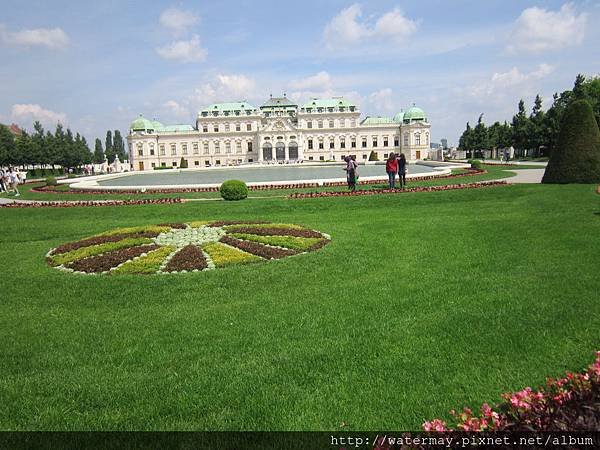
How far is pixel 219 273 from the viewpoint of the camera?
7.28 meters

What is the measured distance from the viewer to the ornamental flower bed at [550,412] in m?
2.32

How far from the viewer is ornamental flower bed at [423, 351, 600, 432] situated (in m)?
2.32

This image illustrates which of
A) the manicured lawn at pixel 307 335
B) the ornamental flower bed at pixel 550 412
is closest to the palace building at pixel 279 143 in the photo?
the manicured lawn at pixel 307 335

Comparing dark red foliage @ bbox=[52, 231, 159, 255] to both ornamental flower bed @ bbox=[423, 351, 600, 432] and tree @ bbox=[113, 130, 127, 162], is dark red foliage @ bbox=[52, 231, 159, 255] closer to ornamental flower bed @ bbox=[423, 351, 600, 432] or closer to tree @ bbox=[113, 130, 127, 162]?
ornamental flower bed @ bbox=[423, 351, 600, 432]

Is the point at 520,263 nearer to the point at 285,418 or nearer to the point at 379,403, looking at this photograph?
the point at 379,403

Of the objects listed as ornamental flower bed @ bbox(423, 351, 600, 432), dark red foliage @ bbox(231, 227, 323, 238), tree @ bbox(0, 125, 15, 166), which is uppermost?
tree @ bbox(0, 125, 15, 166)

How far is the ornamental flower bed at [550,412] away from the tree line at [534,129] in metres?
49.3

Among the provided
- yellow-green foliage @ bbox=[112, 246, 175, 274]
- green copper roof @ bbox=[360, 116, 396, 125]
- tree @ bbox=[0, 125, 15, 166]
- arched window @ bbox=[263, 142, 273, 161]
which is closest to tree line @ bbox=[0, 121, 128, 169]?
tree @ bbox=[0, 125, 15, 166]

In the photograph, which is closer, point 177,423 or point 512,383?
point 177,423

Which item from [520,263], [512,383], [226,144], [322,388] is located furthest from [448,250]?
[226,144]

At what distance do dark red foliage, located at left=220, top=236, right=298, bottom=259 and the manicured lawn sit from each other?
0.42 meters

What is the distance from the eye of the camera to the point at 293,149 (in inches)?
3511

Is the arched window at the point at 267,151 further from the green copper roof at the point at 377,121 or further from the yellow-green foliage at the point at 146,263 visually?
the yellow-green foliage at the point at 146,263

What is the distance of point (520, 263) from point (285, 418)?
5215mm
